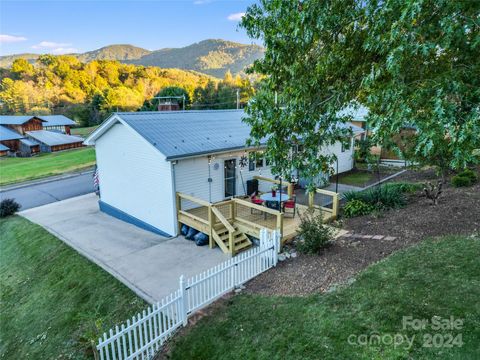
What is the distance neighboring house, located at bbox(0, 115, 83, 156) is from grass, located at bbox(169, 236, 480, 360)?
152 ft

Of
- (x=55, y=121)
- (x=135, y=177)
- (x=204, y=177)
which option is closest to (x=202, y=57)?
(x=55, y=121)

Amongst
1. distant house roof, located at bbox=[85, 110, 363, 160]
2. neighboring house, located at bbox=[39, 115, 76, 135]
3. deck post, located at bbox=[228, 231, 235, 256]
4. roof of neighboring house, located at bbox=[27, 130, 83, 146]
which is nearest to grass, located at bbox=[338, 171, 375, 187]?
distant house roof, located at bbox=[85, 110, 363, 160]

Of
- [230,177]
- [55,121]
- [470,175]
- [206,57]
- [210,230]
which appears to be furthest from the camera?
[206,57]

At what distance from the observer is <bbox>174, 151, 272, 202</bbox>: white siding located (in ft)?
35.4

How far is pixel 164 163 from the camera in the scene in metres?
10.5

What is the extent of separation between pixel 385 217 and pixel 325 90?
19.5 ft

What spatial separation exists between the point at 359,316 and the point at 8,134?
2079 inches

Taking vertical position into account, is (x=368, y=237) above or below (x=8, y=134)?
below

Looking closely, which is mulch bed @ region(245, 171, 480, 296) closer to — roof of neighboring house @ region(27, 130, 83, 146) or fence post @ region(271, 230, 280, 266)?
fence post @ region(271, 230, 280, 266)

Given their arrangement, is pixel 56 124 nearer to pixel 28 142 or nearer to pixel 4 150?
pixel 28 142

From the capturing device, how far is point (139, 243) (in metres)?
10.7

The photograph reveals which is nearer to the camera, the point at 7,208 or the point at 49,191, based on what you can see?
the point at 7,208

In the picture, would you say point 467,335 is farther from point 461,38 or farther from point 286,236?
point 286,236

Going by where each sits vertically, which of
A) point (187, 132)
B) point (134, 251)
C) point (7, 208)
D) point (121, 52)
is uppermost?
point (121, 52)
